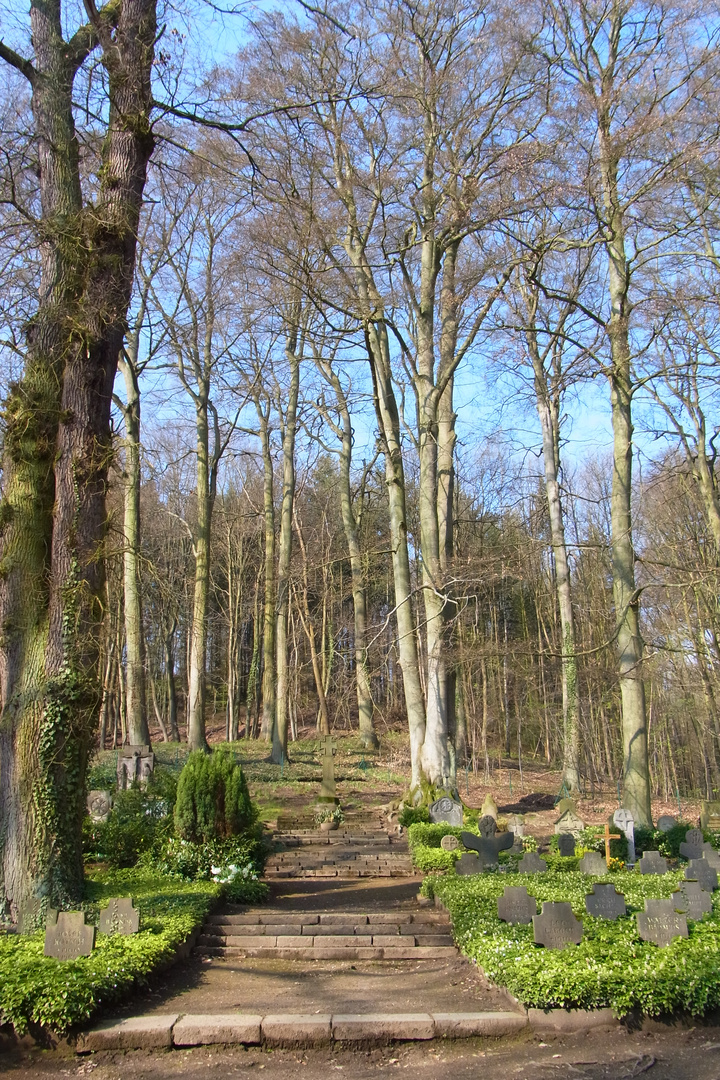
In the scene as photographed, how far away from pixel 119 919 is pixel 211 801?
16.2 ft

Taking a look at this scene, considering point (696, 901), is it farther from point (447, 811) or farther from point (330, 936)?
point (447, 811)

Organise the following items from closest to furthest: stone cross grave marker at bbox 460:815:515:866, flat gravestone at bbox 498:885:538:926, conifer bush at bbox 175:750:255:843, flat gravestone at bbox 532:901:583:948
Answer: flat gravestone at bbox 532:901:583:948 < flat gravestone at bbox 498:885:538:926 < stone cross grave marker at bbox 460:815:515:866 < conifer bush at bbox 175:750:255:843

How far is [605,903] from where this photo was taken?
7.44 meters

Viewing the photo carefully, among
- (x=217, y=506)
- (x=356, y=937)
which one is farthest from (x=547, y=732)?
(x=356, y=937)

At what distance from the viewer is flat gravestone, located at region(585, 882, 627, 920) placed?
741 cm

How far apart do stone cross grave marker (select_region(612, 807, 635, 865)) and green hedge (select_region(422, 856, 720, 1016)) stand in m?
4.80

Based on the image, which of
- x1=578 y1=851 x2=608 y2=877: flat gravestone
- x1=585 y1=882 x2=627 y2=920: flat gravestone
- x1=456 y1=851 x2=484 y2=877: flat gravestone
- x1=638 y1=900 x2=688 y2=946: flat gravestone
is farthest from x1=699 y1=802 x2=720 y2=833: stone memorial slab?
x1=638 y1=900 x2=688 y2=946: flat gravestone

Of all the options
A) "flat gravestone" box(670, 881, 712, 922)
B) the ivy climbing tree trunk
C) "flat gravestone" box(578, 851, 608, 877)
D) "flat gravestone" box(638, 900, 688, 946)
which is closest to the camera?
"flat gravestone" box(638, 900, 688, 946)

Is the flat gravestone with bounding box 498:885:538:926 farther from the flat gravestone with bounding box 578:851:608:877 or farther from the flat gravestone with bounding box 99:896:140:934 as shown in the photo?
the flat gravestone with bounding box 578:851:608:877

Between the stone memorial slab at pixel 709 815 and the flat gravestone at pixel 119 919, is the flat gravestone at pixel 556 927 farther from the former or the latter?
the stone memorial slab at pixel 709 815

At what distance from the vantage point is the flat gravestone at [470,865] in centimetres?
1048

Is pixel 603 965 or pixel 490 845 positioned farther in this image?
pixel 490 845

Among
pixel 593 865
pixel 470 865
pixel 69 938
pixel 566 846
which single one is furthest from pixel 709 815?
pixel 69 938

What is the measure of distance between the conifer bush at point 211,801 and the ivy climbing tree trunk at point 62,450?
13.1ft
